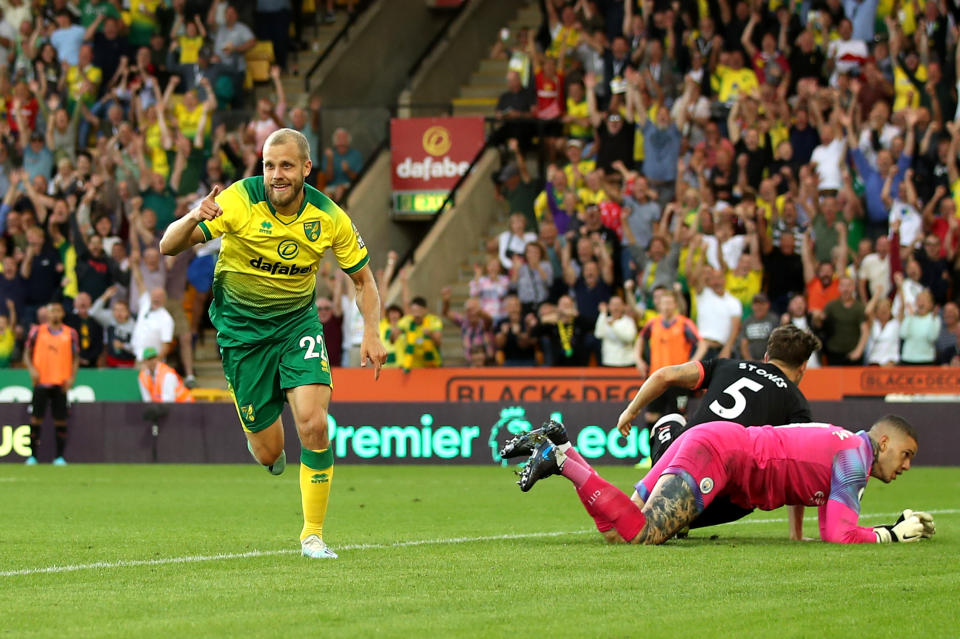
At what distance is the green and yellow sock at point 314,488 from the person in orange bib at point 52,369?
13.5 metres

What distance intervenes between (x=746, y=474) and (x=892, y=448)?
0.94 metres

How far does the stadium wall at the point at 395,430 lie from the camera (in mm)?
19875

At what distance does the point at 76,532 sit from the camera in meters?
10.6

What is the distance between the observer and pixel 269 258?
29.1 ft

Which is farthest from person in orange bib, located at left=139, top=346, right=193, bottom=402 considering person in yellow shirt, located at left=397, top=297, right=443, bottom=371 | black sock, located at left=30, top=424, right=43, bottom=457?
person in yellow shirt, located at left=397, top=297, right=443, bottom=371

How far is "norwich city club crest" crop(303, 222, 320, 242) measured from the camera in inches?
348

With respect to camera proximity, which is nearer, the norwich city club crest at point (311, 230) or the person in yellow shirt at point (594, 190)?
the norwich city club crest at point (311, 230)

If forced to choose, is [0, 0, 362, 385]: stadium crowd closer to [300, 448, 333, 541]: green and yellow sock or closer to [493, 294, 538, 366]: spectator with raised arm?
[493, 294, 538, 366]: spectator with raised arm

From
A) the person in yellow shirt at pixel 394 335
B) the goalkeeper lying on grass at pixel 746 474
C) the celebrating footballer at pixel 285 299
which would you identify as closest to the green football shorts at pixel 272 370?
the celebrating footballer at pixel 285 299

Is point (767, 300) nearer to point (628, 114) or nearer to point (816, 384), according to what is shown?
point (816, 384)

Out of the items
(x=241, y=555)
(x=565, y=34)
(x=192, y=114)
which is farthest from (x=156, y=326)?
(x=241, y=555)

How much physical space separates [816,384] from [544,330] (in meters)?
3.86

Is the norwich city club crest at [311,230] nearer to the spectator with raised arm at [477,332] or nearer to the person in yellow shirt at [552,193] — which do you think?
the spectator with raised arm at [477,332]

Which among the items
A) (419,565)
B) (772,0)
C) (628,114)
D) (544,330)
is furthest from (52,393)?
(419,565)
